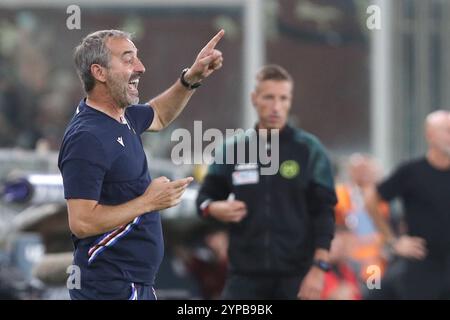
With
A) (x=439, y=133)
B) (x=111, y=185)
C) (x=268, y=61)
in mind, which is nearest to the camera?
(x=111, y=185)

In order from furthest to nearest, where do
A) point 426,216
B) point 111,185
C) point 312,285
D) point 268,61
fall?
1. point 268,61
2. point 426,216
3. point 312,285
4. point 111,185

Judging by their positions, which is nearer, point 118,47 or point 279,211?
point 118,47

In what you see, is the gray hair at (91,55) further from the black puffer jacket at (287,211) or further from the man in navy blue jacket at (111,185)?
the black puffer jacket at (287,211)

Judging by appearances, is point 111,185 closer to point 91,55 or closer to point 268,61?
point 91,55

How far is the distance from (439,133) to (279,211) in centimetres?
243

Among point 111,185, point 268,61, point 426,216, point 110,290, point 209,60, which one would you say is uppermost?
point 268,61

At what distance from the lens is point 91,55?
19.1 ft

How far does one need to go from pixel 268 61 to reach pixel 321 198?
3.89m

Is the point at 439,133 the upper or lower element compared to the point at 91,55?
lower

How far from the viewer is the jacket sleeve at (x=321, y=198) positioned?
23.6 feet

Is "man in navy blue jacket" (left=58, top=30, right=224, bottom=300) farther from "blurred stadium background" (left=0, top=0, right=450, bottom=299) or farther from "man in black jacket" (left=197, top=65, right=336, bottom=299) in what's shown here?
"blurred stadium background" (left=0, top=0, right=450, bottom=299)

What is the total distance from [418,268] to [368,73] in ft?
7.87

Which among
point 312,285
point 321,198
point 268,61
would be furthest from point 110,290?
point 268,61
